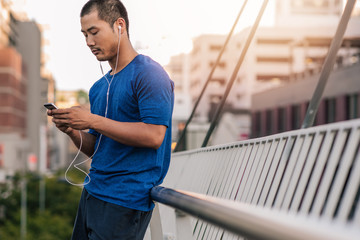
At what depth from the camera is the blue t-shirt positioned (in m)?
2.49

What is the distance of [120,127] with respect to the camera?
8.08ft

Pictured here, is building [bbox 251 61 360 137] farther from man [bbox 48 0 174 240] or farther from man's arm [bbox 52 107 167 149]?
man's arm [bbox 52 107 167 149]

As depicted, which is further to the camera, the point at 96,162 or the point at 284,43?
the point at 284,43

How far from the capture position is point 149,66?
256 centimetres

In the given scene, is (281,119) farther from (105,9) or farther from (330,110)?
(105,9)

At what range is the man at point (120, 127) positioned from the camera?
2471 millimetres

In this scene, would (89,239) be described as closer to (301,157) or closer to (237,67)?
(301,157)

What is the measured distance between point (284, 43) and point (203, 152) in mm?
87516

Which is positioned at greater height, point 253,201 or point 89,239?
point 253,201

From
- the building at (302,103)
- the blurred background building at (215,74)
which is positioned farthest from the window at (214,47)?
the building at (302,103)

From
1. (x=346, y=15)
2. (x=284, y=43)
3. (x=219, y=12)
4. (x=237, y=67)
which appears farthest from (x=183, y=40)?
(x=284, y=43)

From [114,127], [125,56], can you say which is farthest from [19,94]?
[114,127]

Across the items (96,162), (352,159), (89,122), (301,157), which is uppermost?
(352,159)

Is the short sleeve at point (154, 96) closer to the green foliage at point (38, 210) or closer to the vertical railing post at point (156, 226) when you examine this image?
the vertical railing post at point (156, 226)
